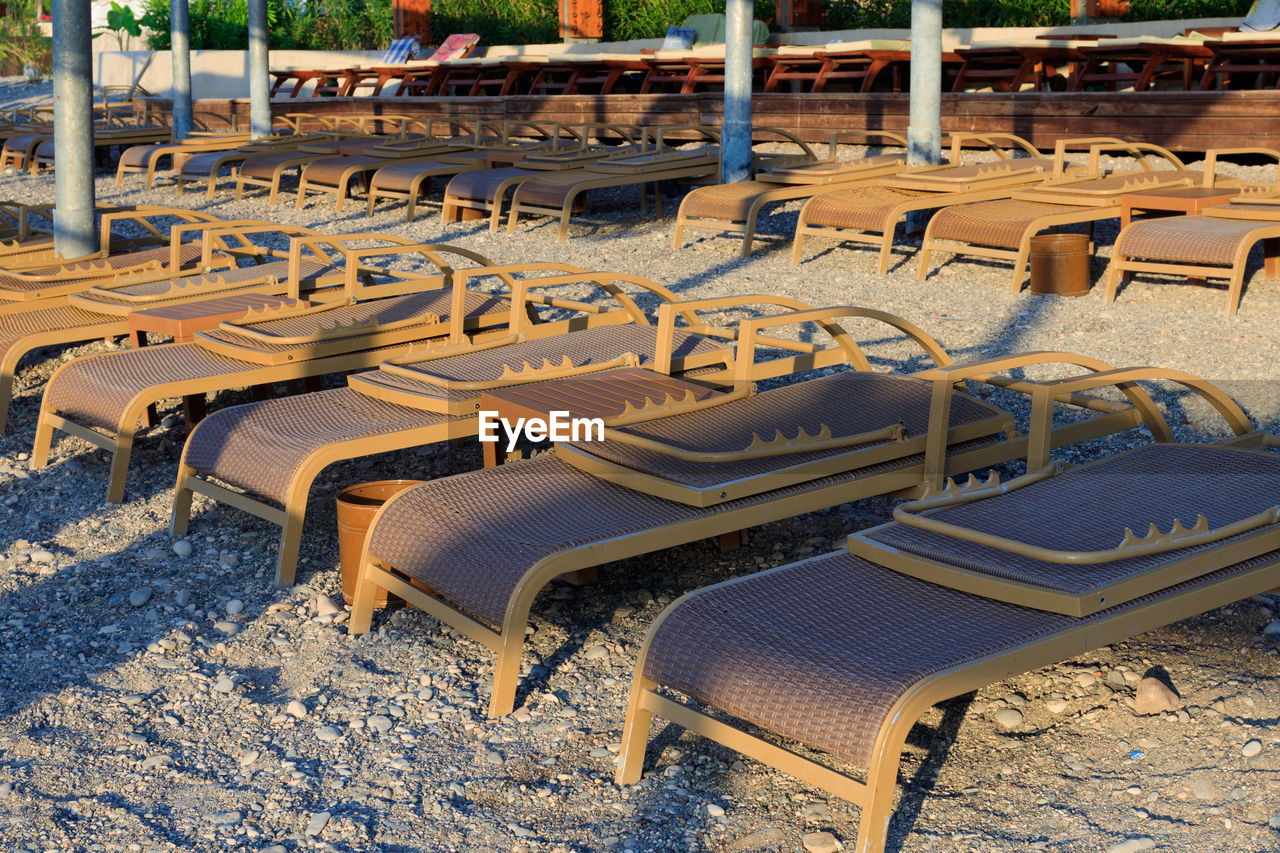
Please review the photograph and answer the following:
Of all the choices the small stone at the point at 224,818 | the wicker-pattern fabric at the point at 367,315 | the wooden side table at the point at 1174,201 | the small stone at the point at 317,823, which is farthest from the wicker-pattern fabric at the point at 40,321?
the wooden side table at the point at 1174,201

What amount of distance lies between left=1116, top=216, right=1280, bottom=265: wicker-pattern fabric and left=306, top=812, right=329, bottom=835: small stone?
564 cm

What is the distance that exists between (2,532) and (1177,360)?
4.92m

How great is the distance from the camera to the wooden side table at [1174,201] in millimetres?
7836

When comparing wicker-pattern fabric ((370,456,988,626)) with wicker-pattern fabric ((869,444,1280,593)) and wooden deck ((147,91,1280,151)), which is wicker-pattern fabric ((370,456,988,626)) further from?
wooden deck ((147,91,1280,151))

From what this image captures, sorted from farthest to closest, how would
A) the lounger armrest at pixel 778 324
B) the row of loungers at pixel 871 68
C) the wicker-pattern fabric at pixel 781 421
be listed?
the row of loungers at pixel 871 68, the lounger armrest at pixel 778 324, the wicker-pattern fabric at pixel 781 421

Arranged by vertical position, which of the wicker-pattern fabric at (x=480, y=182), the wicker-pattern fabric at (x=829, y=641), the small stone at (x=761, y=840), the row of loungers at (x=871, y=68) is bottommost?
the small stone at (x=761, y=840)

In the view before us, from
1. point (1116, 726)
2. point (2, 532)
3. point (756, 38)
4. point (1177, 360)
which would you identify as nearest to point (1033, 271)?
point (1177, 360)

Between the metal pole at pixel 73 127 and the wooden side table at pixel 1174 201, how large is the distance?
6098 millimetres

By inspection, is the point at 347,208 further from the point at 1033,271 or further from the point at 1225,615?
the point at 1225,615

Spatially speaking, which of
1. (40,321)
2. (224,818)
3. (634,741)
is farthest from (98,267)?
(634,741)

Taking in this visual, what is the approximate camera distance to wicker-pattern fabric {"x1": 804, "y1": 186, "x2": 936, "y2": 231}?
8.72 metres

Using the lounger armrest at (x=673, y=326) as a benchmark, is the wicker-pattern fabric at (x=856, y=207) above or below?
above

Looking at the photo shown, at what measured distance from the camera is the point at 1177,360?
6281 millimetres

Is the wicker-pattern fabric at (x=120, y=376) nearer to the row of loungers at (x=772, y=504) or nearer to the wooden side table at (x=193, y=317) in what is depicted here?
the row of loungers at (x=772, y=504)
